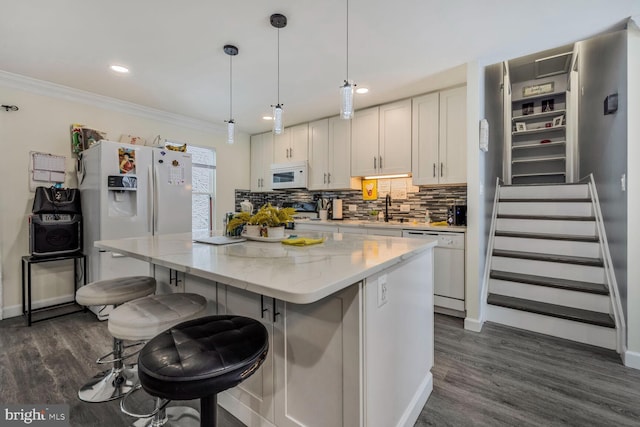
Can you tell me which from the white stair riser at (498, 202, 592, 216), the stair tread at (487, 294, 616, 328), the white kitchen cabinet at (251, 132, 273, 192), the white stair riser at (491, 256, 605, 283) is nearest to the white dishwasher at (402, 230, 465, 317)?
the stair tread at (487, 294, 616, 328)

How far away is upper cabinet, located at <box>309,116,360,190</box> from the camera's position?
4020 mm

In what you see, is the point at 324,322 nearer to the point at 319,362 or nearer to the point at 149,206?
the point at 319,362

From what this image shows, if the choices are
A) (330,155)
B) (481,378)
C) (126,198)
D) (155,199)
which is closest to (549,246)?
(481,378)

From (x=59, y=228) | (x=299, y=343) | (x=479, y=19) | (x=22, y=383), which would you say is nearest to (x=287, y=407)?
(x=299, y=343)

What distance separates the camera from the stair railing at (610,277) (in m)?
2.17

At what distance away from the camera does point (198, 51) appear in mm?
2414

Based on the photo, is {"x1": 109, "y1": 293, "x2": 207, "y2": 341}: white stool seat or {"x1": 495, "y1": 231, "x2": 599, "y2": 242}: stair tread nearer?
{"x1": 109, "y1": 293, "x2": 207, "y2": 341}: white stool seat

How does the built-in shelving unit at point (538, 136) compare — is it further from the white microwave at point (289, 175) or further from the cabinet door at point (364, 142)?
the white microwave at point (289, 175)

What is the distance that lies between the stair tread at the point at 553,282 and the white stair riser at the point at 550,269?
38mm

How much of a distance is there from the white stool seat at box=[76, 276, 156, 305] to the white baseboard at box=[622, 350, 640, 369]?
10.6 ft

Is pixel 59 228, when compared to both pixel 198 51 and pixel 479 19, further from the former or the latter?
pixel 479 19

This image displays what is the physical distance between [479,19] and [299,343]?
234cm

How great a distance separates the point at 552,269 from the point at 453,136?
5.37 ft

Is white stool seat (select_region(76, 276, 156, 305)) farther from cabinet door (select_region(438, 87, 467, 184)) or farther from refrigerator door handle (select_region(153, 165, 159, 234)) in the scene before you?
cabinet door (select_region(438, 87, 467, 184))
